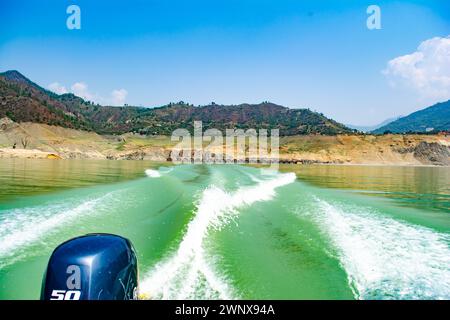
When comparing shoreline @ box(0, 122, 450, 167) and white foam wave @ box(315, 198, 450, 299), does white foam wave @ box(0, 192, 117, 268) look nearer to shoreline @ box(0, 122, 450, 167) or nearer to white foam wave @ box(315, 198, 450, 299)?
white foam wave @ box(315, 198, 450, 299)

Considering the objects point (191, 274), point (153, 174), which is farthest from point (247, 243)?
point (153, 174)

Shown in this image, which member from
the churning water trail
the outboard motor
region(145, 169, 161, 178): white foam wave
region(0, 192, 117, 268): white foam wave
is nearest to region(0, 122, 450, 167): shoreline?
region(145, 169, 161, 178): white foam wave

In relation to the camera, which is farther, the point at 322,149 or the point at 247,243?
the point at 322,149

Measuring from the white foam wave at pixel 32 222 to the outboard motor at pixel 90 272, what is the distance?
3496 mm

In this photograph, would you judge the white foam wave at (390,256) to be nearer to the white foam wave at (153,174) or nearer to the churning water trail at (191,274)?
the churning water trail at (191,274)

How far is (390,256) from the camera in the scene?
854 centimetres

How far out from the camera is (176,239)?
9648mm

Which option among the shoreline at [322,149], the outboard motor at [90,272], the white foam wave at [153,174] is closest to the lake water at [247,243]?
the outboard motor at [90,272]

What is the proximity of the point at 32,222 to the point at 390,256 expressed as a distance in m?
10.1

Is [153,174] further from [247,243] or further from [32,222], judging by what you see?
[247,243]

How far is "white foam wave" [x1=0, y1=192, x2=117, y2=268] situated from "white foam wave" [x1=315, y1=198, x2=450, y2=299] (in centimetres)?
754

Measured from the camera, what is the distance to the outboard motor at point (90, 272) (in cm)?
481
